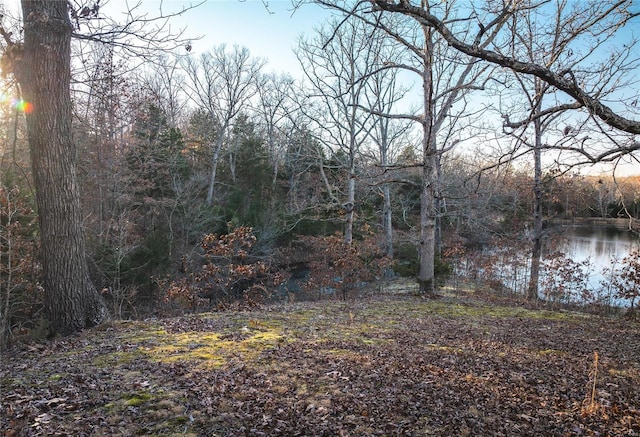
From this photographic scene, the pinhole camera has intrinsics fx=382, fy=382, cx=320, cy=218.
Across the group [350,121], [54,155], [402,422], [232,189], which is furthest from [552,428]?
[232,189]

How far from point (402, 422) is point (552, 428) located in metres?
1.14

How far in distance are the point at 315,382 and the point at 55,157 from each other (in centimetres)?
430

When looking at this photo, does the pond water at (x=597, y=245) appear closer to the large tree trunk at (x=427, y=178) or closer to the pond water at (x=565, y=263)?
the pond water at (x=565, y=263)

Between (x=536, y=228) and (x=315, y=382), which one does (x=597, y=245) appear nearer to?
(x=536, y=228)

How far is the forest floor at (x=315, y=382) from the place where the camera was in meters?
2.86

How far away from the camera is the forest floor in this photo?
2855 millimetres

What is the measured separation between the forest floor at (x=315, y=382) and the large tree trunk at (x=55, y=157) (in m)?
0.58

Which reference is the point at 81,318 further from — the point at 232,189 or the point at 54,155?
the point at 232,189

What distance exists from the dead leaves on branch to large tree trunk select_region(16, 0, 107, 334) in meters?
0.63

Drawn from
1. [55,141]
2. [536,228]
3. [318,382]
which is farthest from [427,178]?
[55,141]

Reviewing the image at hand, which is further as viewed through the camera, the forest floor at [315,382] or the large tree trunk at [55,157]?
the large tree trunk at [55,157]

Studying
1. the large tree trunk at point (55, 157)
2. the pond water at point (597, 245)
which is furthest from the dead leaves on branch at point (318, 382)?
the pond water at point (597, 245)

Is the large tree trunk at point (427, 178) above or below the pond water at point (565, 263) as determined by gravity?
above

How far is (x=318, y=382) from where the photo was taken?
369cm
